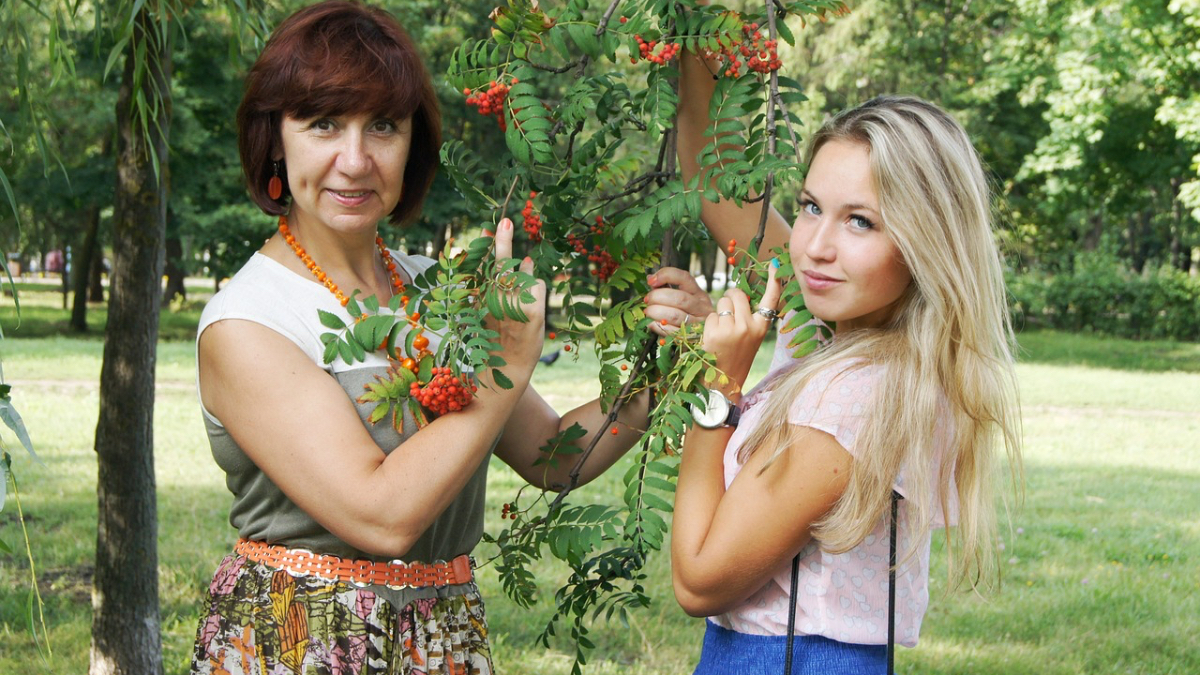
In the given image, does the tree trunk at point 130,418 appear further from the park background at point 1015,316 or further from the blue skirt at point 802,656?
the blue skirt at point 802,656

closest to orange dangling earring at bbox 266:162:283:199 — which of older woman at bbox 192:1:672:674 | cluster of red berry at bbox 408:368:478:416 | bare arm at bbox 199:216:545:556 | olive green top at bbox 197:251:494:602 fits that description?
older woman at bbox 192:1:672:674

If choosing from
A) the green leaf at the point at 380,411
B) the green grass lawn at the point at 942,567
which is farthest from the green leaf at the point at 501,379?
the green grass lawn at the point at 942,567

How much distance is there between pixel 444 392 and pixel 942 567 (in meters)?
5.10

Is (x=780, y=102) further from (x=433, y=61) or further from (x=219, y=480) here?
(x=433, y=61)

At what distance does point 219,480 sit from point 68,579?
102 inches

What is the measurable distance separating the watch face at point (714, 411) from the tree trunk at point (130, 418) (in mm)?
2596

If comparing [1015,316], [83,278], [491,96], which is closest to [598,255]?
[491,96]

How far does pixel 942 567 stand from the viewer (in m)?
6.26

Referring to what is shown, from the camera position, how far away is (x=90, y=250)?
22422 millimetres

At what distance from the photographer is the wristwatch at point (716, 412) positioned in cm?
179

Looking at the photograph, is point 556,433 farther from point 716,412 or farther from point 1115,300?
point 1115,300

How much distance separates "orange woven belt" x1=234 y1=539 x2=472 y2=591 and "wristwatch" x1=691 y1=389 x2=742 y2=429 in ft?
2.16

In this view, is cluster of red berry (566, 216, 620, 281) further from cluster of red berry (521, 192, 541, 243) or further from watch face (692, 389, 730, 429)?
watch face (692, 389, 730, 429)

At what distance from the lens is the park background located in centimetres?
506
